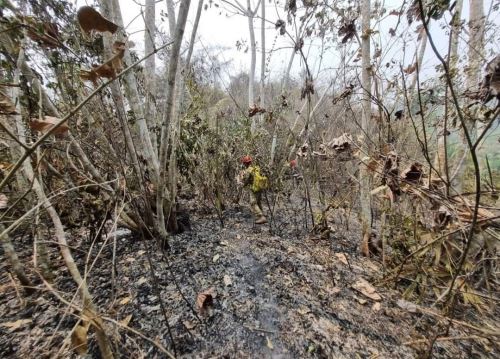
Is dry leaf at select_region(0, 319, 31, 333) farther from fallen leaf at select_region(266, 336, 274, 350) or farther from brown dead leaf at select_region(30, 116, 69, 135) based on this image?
brown dead leaf at select_region(30, 116, 69, 135)

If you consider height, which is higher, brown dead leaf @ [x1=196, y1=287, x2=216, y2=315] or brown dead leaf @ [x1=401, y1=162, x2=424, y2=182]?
brown dead leaf @ [x1=401, y1=162, x2=424, y2=182]

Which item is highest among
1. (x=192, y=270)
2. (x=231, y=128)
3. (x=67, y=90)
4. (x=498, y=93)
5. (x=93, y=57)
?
(x=93, y=57)

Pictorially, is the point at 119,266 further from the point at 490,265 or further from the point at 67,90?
the point at 490,265

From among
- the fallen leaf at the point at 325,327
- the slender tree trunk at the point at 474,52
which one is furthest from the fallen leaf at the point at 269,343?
the slender tree trunk at the point at 474,52

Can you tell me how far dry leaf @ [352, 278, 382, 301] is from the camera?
228cm

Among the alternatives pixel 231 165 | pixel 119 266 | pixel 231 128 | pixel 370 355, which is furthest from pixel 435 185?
pixel 231 128

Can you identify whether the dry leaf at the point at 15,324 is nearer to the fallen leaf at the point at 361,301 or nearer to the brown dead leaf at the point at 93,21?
the brown dead leaf at the point at 93,21

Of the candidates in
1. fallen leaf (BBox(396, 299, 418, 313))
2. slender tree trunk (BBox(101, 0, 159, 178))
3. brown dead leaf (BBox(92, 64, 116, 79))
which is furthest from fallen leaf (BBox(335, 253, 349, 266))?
brown dead leaf (BBox(92, 64, 116, 79))

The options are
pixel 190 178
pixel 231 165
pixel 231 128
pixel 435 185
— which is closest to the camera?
pixel 435 185

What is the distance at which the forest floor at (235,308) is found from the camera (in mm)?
1637

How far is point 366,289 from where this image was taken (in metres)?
2.36

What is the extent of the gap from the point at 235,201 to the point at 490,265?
12.5 feet

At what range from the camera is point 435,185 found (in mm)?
1665

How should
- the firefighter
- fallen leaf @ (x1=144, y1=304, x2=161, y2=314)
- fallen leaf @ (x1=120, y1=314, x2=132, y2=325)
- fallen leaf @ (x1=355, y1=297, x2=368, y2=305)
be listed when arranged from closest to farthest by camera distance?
1. fallen leaf @ (x1=120, y1=314, x2=132, y2=325)
2. fallen leaf @ (x1=144, y1=304, x2=161, y2=314)
3. fallen leaf @ (x1=355, y1=297, x2=368, y2=305)
4. the firefighter
